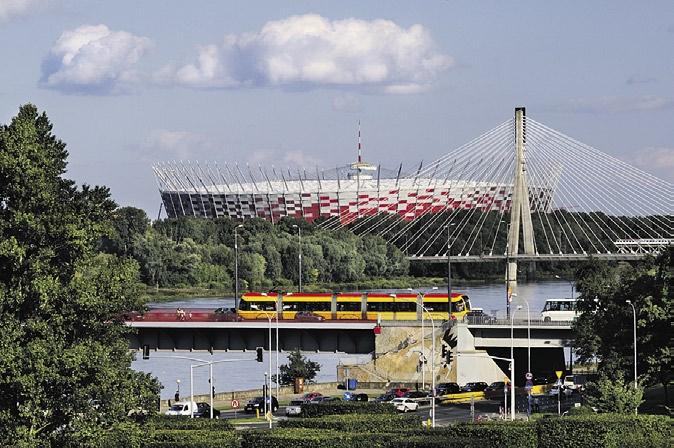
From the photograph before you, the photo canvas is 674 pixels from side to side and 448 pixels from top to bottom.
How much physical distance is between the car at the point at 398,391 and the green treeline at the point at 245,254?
62.9 metres

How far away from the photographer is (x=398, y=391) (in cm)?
7250

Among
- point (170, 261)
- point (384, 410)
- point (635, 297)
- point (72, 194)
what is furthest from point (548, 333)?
point (170, 261)

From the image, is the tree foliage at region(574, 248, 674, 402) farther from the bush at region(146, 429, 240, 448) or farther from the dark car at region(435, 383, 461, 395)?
the bush at region(146, 429, 240, 448)

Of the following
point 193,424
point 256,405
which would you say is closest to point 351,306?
point 256,405

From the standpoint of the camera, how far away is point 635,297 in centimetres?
6762

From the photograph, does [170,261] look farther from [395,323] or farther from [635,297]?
[635,297]

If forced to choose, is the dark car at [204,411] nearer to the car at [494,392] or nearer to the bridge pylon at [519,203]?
the car at [494,392]

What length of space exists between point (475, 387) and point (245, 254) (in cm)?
7722

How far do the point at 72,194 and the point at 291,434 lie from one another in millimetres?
9782

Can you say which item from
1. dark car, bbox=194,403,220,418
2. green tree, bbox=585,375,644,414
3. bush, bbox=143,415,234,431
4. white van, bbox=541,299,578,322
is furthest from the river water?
bush, bbox=143,415,234,431

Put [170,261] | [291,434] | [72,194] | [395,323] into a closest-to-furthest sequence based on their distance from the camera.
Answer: [72,194] → [291,434] → [395,323] → [170,261]

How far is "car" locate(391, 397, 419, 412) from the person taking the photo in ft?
217

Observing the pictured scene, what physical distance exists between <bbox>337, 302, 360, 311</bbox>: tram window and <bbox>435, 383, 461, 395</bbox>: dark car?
1098 cm

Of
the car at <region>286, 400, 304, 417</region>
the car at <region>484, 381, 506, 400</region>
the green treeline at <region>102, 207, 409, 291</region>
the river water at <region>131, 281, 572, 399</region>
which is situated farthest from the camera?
the green treeline at <region>102, 207, 409, 291</region>
